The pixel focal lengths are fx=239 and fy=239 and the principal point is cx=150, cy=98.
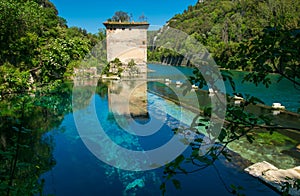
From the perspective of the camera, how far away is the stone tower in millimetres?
16753

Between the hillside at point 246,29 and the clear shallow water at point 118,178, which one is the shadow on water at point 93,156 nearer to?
the clear shallow water at point 118,178

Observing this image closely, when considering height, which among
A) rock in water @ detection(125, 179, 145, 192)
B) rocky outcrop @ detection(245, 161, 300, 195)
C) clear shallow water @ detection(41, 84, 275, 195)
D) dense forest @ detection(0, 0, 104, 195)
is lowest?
rock in water @ detection(125, 179, 145, 192)

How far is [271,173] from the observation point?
3.71 meters

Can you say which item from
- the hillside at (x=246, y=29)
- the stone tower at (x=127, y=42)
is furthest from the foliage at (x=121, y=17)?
the hillside at (x=246, y=29)

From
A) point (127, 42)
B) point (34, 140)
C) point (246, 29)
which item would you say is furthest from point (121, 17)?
point (246, 29)

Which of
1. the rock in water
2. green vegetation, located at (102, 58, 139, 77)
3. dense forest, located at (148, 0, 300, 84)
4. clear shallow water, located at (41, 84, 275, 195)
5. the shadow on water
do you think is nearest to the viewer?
dense forest, located at (148, 0, 300, 84)

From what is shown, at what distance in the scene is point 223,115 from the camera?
3.76ft

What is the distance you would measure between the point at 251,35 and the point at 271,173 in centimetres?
2546

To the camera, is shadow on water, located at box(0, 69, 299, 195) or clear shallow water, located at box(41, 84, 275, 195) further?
clear shallow water, located at box(41, 84, 275, 195)

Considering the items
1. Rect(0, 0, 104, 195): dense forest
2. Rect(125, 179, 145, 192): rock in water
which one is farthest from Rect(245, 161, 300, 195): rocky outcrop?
Rect(0, 0, 104, 195): dense forest

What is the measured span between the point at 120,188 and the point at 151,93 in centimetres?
850

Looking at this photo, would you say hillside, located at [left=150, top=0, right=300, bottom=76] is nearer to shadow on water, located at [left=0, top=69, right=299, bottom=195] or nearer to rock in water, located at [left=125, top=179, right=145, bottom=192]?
shadow on water, located at [left=0, top=69, right=299, bottom=195]

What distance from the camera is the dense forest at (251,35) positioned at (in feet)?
3.27

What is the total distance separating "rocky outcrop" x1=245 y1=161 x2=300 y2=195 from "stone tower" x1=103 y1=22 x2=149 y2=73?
45.5ft
